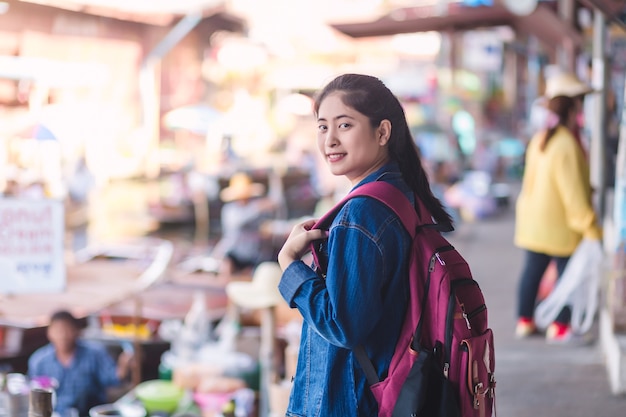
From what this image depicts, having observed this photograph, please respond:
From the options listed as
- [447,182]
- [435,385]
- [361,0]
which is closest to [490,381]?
[435,385]

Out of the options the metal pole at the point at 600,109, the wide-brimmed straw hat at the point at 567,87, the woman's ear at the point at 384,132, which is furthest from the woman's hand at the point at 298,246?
the metal pole at the point at 600,109

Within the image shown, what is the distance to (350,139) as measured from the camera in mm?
2338

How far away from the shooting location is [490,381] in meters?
2.40

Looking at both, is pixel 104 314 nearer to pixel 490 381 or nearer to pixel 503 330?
pixel 503 330


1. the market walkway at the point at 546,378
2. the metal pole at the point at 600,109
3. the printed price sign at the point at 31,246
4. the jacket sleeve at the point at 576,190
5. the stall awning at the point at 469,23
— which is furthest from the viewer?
the stall awning at the point at 469,23

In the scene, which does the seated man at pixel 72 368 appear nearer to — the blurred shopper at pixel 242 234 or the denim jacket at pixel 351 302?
the blurred shopper at pixel 242 234

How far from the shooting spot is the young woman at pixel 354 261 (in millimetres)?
2184

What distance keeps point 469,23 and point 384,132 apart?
355 inches

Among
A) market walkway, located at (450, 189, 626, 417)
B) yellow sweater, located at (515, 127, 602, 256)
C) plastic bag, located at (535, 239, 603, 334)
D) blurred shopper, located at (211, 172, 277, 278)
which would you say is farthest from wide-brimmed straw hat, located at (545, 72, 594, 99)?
blurred shopper, located at (211, 172, 277, 278)

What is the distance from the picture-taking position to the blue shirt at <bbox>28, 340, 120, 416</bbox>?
20.8 feet

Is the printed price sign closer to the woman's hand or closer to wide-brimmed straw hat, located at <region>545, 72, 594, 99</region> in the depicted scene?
wide-brimmed straw hat, located at <region>545, 72, 594, 99</region>

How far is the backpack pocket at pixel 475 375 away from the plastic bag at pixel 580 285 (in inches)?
155

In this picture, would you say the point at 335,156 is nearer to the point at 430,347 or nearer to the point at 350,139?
the point at 350,139

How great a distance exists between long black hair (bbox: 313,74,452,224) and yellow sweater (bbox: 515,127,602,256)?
3.77 metres
